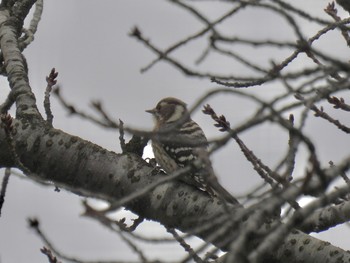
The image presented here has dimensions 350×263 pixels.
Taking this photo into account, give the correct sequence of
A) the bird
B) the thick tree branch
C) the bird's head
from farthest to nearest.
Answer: the bird's head
the bird
the thick tree branch

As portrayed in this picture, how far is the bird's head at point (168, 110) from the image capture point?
8.59m

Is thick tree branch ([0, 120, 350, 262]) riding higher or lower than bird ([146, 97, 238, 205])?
lower

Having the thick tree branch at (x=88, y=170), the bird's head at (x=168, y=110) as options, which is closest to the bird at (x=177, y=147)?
the bird's head at (x=168, y=110)

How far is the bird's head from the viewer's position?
8.59 meters

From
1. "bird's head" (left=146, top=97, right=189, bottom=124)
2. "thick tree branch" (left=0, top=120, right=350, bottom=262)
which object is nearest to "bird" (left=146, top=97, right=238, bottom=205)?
"bird's head" (left=146, top=97, right=189, bottom=124)

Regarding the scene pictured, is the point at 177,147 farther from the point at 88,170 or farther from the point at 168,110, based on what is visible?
the point at 88,170

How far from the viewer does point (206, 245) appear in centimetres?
219

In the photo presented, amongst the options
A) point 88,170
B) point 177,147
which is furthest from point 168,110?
point 88,170

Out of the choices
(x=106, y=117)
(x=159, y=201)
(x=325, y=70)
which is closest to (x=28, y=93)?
(x=159, y=201)

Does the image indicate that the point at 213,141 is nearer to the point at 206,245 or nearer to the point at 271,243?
the point at 206,245

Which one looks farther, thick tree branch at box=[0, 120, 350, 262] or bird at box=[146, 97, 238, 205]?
bird at box=[146, 97, 238, 205]

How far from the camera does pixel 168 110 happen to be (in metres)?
8.67

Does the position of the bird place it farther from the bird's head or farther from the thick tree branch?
the thick tree branch

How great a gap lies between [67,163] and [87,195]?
229cm
